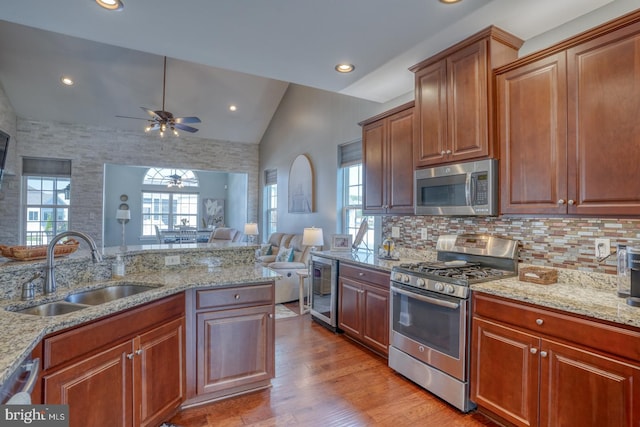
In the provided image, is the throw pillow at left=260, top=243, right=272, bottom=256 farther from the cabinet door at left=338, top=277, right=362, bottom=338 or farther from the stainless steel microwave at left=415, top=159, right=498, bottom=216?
the stainless steel microwave at left=415, top=159, right=498, bottom=216

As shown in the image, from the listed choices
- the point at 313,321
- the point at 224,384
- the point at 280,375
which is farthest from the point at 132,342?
the point at 313,321

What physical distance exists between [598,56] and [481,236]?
1.41m

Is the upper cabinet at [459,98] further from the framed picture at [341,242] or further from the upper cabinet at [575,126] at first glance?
the framed picture at [341,242]

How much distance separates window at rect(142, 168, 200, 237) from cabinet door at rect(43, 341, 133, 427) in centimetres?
990

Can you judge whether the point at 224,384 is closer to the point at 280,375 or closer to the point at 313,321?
the point at 280,375

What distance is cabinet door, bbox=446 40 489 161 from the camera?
2385 mm

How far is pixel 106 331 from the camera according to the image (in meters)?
1.64

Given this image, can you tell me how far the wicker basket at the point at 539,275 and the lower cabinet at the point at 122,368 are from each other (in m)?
2.33

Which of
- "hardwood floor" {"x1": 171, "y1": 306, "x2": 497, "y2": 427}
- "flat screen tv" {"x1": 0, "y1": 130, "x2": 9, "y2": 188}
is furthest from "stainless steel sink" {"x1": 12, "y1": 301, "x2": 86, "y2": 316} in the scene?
"flat screen tv" {"x1": 0, "y1": 130, "x2": 9, "y2": 188}

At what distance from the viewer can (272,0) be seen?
2035 millimetres

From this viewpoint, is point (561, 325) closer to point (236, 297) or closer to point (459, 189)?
point (459, 189)

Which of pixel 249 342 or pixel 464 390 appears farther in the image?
pixel 249 342

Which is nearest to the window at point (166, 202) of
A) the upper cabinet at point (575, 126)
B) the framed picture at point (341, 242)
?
the framed picture at point (341, 242)

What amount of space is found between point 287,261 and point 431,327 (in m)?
3.58
